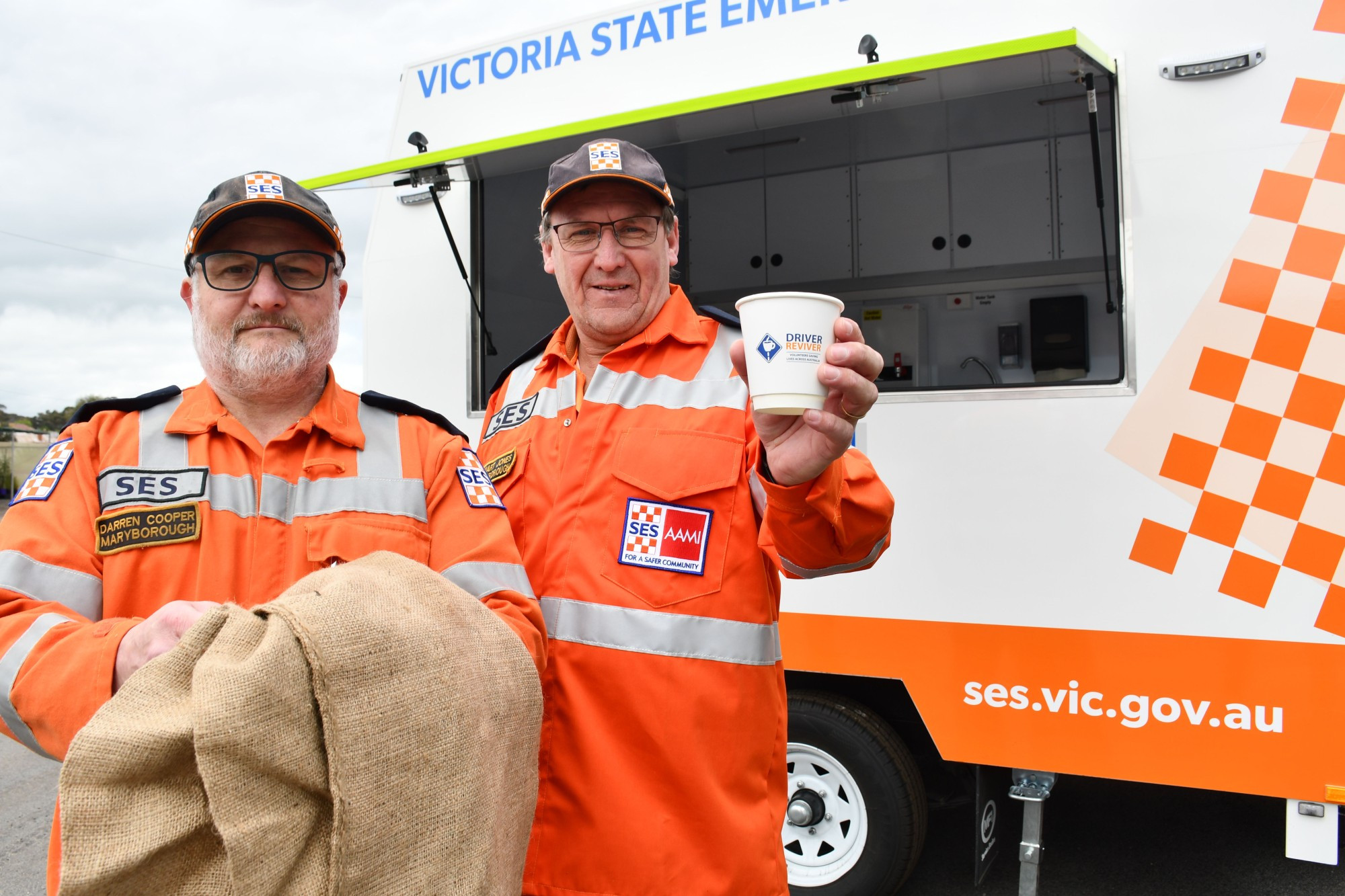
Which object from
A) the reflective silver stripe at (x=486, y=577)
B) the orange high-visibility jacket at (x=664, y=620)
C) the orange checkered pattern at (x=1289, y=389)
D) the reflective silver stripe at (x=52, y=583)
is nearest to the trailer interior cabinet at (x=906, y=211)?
the orange checkered pattern at (x=1289, y=389)

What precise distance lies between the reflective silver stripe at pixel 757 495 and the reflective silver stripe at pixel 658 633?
0.21 m

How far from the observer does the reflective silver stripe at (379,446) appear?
58.4 inches

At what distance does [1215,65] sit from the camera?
2.46 metres

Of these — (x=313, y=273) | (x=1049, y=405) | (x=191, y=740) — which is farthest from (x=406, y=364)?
(x=191, y=740)

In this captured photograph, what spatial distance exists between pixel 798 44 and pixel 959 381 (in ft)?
7.63

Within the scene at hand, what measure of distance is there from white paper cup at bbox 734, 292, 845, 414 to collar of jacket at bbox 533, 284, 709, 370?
63 cm

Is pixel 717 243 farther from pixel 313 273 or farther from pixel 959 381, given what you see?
pixel 313 273

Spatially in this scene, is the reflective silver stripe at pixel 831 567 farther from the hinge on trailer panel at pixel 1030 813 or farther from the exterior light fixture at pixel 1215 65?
the exterior light fixture at pixel 1215 65

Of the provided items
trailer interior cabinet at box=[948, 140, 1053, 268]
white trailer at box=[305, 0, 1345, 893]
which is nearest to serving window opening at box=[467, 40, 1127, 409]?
trailer interior cabinet at box=[948, 140, 1053, 268]

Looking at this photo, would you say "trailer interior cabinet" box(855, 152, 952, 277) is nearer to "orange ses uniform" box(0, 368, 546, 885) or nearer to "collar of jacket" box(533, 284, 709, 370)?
"collar of jacket" box(533, 284, 709, 370)

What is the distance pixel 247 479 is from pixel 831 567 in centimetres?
97

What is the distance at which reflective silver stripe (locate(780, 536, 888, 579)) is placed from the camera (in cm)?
161

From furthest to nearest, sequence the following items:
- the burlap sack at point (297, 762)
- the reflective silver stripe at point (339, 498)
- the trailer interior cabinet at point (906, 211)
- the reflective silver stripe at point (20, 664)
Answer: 1. the trailer interior cabinet at point (906, 211)
2. the reflective silver stripe at point (339, 498)
3. the reflective silver stripe at point (20, 664)
4. the burlap sack at point (297, 762)

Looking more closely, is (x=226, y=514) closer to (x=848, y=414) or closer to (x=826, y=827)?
(x=848, y=414)
